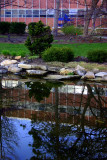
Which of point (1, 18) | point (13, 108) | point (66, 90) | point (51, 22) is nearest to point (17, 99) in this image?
point (13, 108)

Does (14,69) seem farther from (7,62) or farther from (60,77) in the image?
(60,77)

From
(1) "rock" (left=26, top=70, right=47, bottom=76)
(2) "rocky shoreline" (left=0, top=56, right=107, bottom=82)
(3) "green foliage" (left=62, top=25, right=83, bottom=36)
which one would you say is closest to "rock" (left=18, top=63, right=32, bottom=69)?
(2) "rocky shoreline" (left=0, top=56, right=107, bottom=82)

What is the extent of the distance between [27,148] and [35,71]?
715 centimetres

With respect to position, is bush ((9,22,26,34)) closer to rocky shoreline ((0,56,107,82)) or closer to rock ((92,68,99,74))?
rocky shoreline ((0,56,107,82))

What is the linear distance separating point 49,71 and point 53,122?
606 centimetres

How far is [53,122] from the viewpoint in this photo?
5.65 metres

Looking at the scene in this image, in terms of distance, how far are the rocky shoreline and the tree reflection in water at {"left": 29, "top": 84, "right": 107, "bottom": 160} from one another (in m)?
4.45

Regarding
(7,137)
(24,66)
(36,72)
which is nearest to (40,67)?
(36,72)

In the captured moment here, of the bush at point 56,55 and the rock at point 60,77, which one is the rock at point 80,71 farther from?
the bush at point 56,55

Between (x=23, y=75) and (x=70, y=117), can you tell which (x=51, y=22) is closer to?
(x=23, y=75)

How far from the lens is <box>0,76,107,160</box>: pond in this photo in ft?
14.2

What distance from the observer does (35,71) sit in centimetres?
1141

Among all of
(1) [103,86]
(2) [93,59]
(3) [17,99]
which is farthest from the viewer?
(2) [93,59]

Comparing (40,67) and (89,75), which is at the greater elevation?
(40,67)
